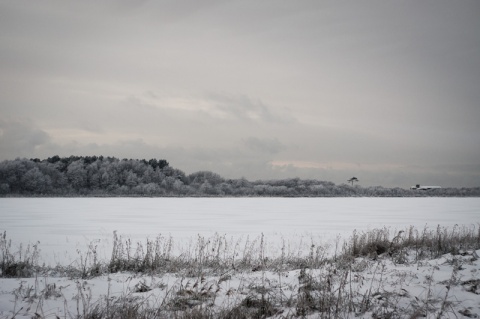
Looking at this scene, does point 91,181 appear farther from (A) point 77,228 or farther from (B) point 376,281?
(B) point 376,281

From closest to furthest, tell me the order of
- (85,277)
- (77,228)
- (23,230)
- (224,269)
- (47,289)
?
(47,289) < (85,277) < (224,269) < (23,230) < (77,228)

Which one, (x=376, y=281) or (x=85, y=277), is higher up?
(x=376, y=281)

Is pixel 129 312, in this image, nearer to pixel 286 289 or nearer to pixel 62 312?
pixel 62 312

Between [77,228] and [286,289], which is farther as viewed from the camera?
[77,228]

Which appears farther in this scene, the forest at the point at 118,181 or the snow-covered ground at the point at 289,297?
the forest at the point at 118,181

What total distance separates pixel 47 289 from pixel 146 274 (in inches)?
111

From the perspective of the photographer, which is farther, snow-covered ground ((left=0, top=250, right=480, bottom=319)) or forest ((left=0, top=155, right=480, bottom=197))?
forest ((left=0, top=155, right=480, bottom=197))

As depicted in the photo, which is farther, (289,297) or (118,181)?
(118,181)

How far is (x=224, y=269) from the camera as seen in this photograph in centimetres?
988

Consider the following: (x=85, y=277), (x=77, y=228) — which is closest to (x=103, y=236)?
(x=77, y=228)

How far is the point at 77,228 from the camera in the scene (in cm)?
2152

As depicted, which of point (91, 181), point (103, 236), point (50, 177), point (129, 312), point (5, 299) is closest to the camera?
point (129, 312)

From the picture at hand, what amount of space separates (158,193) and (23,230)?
9567 cm

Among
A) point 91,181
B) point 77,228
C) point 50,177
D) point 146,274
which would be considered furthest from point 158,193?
point 146,274
